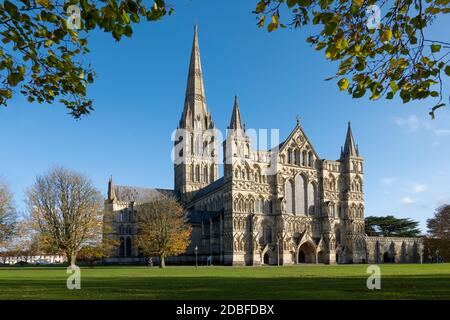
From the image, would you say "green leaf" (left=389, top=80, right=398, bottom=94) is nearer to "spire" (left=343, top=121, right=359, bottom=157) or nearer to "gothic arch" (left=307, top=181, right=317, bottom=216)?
"gothic arch" (left=307, top=181, right=317, bottom=216)

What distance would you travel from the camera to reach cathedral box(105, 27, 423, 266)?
68.1 metres

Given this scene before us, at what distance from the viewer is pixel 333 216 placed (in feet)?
250

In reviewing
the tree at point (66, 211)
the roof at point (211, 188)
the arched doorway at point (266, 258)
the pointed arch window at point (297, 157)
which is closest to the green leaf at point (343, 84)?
the tree at point (66, 211)

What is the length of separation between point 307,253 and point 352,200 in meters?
12.9

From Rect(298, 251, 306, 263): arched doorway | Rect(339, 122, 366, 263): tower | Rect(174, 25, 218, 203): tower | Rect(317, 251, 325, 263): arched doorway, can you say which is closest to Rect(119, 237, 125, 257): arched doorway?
Rect(174, 25, 218, 203): tower

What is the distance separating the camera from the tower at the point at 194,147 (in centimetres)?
9619

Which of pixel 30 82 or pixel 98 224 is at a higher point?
pixel 30 82

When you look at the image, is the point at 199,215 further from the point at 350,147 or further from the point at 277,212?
the point at 350,147

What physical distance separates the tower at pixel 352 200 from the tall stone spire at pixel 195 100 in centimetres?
3218

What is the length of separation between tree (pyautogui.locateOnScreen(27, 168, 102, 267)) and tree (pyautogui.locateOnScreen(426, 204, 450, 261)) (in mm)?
60510

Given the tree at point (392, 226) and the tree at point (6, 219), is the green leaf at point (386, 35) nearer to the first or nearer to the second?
the tree at point (6, 219)
